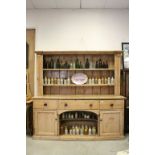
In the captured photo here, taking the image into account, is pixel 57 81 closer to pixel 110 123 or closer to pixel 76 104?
pixel 76 104

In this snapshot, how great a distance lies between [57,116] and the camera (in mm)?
3953

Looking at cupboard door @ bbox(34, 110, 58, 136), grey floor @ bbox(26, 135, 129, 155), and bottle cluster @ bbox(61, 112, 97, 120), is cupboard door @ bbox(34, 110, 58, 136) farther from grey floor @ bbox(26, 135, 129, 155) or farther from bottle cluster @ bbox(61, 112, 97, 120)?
bottle cluster @ bbox(61, 112, 97, 120)

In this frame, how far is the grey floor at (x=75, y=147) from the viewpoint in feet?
10.6

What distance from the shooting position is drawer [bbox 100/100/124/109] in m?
3.95

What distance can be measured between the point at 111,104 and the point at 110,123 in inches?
15.0

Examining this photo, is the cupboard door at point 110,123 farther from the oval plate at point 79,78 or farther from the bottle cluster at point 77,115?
the oval plate at point 79,78

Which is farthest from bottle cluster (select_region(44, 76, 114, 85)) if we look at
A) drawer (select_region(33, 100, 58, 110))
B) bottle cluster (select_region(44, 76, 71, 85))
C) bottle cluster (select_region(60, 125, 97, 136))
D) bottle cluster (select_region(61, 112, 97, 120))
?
bottle cluster (select_region(60, 125, 97, 136))

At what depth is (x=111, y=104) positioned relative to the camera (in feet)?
13.0

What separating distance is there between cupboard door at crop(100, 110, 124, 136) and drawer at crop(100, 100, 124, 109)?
0.12m

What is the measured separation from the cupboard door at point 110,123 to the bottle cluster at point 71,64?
1.15 metres

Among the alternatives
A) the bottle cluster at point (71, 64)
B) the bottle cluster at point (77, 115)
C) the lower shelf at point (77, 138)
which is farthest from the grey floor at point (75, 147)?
the bottle cluster at point (71, 64)

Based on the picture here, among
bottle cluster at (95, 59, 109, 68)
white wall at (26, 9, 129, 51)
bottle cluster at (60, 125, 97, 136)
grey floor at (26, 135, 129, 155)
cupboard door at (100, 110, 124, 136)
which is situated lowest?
grey floor at (26, 135, 129, 155)
